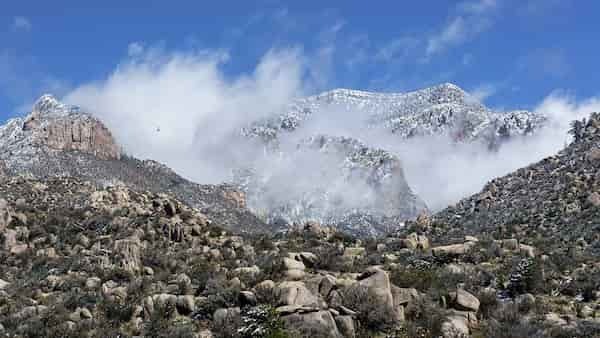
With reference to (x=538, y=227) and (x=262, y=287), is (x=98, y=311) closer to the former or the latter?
(x=262, y=287)

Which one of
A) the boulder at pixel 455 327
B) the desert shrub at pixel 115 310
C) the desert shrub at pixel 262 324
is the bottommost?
the boulder at pixel 455 327

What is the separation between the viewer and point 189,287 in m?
24.7

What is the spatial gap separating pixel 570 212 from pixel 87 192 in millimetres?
38299

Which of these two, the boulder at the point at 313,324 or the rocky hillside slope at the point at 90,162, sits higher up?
the rocky hillside slope at the point at 90,162

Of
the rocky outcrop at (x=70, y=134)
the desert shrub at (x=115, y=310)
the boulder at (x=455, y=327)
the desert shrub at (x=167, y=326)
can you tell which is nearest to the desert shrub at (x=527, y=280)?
the boulder at (x=455, y=327)

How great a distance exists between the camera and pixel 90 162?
13038cm

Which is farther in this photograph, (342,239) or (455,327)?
(342,239)

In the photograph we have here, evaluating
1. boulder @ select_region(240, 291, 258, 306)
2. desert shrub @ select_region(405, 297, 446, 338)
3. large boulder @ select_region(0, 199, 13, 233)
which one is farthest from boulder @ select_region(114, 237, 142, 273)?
desert shrub @ select_region(405, 297, 446, 338)

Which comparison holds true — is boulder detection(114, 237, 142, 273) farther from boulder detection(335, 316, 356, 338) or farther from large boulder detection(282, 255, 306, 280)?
boulder detection(335, 316, 356, 338)

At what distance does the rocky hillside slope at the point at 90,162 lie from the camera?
113250 mm

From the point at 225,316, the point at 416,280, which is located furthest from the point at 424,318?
the point at 225,316

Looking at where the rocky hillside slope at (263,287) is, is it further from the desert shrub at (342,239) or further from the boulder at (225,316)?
the desert shrub at (342,239)

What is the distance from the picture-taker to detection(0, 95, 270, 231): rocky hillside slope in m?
113

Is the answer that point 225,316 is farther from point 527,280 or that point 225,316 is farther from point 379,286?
point 527,280
